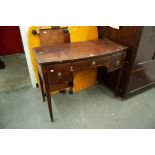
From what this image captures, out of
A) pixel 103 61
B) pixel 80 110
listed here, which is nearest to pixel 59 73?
pixel 103 61

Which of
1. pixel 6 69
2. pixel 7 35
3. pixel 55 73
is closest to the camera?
pixel 55 73

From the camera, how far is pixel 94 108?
1799 mm

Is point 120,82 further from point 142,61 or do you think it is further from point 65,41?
point 65,41

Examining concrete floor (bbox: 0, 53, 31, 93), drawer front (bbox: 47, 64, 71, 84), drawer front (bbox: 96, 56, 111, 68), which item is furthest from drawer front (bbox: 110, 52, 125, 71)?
concrete floor (bbox: 0, 53, 31, 93)

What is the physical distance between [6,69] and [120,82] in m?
2.21

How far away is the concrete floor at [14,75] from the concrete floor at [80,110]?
0.17 m

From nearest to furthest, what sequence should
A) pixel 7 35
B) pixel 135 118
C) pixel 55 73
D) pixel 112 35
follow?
pixel 55 73 < pixel 135 118 < pixel 112 35 < pixel 7 35

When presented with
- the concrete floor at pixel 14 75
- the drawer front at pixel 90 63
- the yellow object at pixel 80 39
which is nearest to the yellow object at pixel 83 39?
the yellow object at pixel 80 39

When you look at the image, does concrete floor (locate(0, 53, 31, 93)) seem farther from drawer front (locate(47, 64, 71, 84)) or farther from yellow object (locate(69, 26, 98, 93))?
drawer front (locate(47, 64, 71, 84))

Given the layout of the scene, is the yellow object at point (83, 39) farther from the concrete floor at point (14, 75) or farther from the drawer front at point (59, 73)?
the concrete floor at point (14, 75)

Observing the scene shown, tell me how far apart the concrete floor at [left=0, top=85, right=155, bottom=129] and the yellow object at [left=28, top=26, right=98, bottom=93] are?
0.49 feet

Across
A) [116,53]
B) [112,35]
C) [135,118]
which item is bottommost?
[135,118]

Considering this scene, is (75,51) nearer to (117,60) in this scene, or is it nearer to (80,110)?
(117,60)

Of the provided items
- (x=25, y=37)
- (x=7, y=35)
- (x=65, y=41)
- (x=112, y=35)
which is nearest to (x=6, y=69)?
(x=7, y=35)
